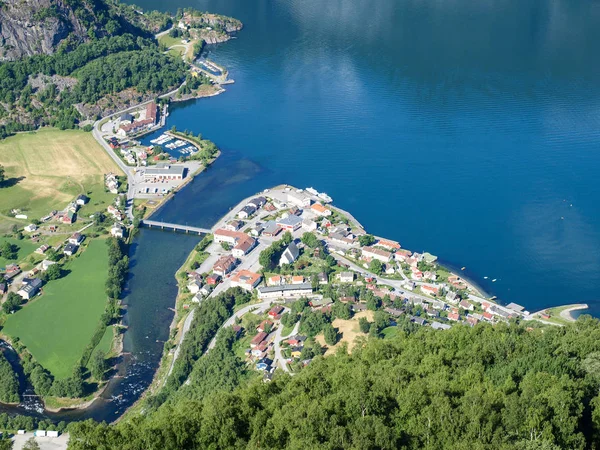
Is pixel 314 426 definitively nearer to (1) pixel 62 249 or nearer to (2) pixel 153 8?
(1) pixel 62 249

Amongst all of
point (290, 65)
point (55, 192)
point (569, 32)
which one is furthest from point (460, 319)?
point (569, 32)

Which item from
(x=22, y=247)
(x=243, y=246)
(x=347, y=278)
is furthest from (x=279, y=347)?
(x=22, y=247)

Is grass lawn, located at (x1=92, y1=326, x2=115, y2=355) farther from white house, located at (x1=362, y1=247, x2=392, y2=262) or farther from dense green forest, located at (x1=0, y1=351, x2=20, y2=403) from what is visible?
white house, located at (x1=362, y1=247, x2=392, y2=262)

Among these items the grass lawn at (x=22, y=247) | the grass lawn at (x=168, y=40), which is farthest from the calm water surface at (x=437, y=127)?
the grass lawn at (x=22, y=247)

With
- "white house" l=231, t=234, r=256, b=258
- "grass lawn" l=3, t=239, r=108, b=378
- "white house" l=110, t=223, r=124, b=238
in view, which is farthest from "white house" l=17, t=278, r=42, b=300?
"white house" l=231, t=234, r=256, b=258

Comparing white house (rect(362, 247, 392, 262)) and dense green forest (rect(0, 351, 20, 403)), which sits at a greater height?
white house (rect(362, 247, 392, 262))

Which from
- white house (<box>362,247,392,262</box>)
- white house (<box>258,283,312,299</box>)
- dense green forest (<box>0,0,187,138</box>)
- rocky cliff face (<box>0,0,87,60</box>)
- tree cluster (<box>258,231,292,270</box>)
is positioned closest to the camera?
white house (<box>258,283,312,299</box>)
